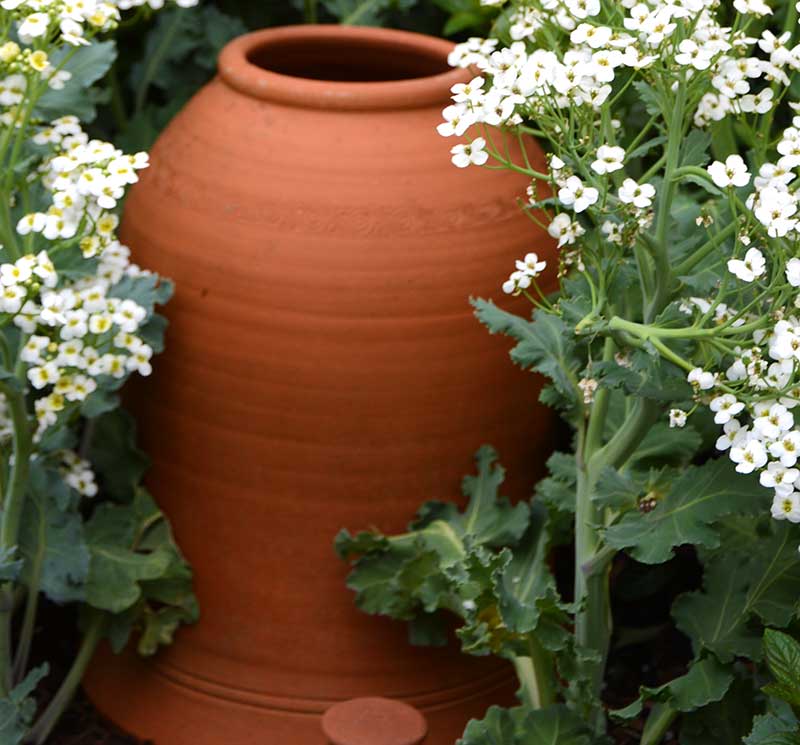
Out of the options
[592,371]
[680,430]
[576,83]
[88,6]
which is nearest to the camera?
[576,83]

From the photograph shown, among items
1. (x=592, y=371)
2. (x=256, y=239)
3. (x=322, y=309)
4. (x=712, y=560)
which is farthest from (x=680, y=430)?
(x=256, y=239)

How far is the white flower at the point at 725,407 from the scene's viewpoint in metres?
1.87

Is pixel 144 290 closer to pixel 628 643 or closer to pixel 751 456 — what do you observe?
pixel 751 456

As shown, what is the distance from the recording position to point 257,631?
8.78 ft

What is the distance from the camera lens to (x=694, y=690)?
2.28 m

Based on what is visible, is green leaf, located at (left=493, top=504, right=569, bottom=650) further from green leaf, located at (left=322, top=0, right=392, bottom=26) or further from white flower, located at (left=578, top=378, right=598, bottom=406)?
green leaf, located at (left=322, top=0, right=392, bottom=26)

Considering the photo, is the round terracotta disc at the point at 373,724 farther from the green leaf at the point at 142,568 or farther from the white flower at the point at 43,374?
the white flower at the point at 43,374

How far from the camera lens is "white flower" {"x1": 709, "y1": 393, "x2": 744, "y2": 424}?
6.13 feet

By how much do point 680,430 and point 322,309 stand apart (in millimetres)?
645

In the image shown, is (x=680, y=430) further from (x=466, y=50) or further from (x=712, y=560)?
(x=466, y=50)

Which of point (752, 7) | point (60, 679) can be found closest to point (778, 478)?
point (752, 7)

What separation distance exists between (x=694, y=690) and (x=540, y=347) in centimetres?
59

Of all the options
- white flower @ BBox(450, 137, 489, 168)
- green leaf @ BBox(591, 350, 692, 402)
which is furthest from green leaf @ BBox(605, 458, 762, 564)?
white flower @ BBox(450, 137, 489, 168)

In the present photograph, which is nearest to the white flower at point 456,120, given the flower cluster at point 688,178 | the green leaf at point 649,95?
the flower cluster at point 688,178
